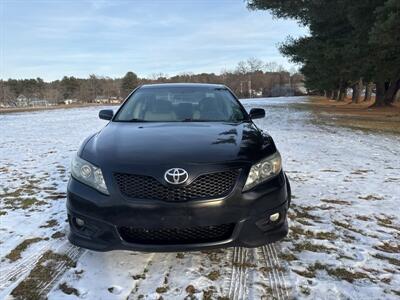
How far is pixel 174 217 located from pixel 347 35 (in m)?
20.0

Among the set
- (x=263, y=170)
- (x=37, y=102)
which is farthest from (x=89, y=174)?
(x=37, y=102)

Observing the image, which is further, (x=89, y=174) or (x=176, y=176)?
(x=89, y=174)

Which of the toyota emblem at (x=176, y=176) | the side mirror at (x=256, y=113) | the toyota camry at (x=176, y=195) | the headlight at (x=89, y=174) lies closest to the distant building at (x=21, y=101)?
the side mirror at (x=256, y=113)

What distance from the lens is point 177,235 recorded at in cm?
274

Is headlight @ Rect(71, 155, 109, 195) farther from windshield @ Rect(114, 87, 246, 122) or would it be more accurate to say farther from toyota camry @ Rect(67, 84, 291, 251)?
windshield @ Rect(114, 87, 246, 122)

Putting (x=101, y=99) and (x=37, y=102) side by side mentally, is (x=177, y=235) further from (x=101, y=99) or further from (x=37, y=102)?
(x=37, y=102)

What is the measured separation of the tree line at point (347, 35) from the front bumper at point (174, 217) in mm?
12488

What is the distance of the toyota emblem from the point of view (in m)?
2.71

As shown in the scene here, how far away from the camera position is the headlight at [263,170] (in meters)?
2.86

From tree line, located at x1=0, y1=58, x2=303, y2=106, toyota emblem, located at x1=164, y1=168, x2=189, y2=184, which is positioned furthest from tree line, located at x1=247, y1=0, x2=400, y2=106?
tree line, located at x1=0, y1=58, x2=303, y2=106

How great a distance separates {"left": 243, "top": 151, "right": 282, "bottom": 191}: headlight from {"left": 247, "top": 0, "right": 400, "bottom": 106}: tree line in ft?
39.5

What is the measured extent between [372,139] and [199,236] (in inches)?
382

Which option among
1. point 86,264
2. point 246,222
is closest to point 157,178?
point 246,222

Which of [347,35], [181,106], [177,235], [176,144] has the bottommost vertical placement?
[177,235]
